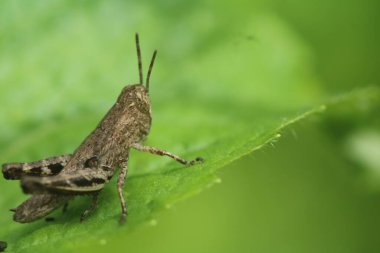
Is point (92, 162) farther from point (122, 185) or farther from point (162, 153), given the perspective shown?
point (162, 153)

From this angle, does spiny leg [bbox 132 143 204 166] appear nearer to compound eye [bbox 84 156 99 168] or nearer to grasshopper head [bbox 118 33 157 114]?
grasshopper head [bbox 118 33 157 114]

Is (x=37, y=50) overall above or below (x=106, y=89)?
above

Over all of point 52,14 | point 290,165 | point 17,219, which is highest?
point 52,14

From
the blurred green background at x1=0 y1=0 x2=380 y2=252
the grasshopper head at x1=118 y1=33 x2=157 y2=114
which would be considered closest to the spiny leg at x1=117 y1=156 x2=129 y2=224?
the blurred green background at x1=0 y1=0 x2=380 y2=252

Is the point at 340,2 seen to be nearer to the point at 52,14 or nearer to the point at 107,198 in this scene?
the point at 52,14

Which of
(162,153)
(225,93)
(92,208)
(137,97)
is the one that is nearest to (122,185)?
(92,208)

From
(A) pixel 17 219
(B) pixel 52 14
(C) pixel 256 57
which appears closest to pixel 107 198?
(A) pixel 17 219

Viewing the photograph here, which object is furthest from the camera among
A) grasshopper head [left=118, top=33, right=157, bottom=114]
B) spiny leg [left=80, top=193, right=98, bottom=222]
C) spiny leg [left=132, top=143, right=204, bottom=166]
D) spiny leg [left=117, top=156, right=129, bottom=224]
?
grasshopper head [left=118, top=33, right=157, bottom=114]

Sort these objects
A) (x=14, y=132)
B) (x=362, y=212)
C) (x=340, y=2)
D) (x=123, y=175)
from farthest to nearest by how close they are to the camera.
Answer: (x=340, y=2)
(x=362, y=212)
(x=14, y=132)
(x=123, y=175)
